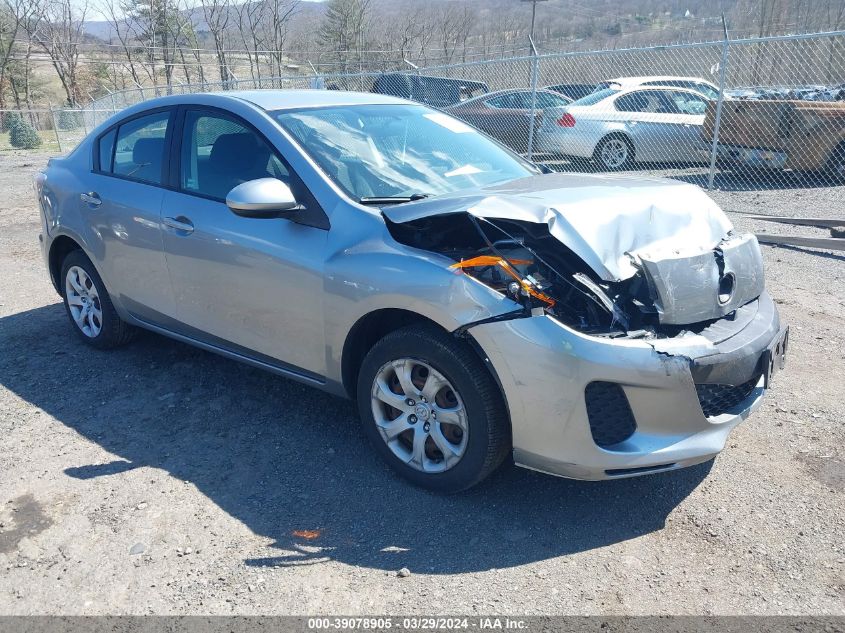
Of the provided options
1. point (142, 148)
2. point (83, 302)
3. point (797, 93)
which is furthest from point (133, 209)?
point (797, 93)

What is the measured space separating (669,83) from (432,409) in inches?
495

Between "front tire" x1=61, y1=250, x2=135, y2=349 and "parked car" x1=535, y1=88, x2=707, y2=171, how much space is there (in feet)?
30.2

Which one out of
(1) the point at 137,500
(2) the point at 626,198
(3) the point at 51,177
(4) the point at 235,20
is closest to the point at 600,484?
(2) the point at 626,198

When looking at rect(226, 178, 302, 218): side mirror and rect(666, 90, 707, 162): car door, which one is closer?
rect(226, 178, 302, 218): side mirror

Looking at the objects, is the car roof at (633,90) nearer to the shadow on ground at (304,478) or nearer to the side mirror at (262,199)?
the shadow on ground at (304,478)

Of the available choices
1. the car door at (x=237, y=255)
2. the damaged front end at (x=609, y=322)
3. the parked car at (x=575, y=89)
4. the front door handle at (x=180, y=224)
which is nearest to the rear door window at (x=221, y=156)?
the car door at (x=237, y=255)

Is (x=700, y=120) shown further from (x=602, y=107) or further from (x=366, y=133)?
(x=366, y=133)

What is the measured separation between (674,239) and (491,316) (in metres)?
1.03

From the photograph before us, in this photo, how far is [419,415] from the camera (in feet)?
10.9

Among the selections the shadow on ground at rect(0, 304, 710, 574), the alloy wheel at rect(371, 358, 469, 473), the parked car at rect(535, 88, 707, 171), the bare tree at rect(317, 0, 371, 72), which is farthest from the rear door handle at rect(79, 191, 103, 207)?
the bare tree at rect(317, 0, 371, 72)

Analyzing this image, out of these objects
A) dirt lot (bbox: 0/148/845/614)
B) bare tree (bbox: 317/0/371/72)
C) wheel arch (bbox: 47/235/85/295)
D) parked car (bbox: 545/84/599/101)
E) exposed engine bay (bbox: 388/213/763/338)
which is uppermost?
bare tree (bbox: 317/0/371/72)

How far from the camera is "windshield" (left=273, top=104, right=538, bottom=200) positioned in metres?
3.77

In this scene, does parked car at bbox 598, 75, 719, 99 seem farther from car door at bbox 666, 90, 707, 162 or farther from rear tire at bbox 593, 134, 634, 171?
rear tire at bbox 593, 134, 634, 171

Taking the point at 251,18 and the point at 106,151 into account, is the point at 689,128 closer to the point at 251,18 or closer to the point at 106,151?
the point at 106,151
